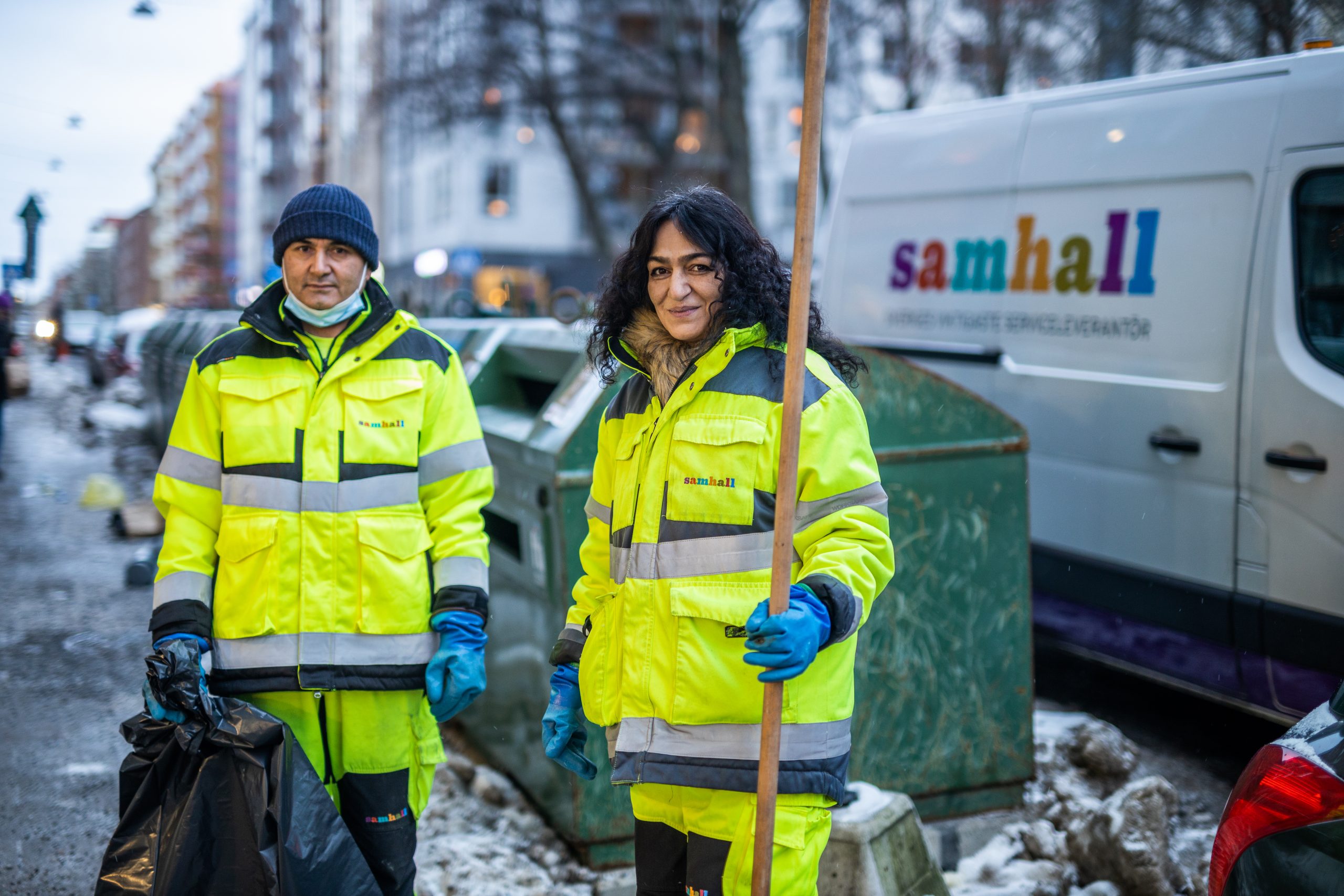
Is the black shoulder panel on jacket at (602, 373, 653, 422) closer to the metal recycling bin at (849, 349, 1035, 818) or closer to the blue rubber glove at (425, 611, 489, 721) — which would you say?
the blue rubber glove at (425, 611, 489, 721)

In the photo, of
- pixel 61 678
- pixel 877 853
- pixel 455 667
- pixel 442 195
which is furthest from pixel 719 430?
pixel 442 195

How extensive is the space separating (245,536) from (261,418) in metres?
0.25

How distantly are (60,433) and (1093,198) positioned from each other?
47.1 ft

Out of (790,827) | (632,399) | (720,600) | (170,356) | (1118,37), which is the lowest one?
(790,827)

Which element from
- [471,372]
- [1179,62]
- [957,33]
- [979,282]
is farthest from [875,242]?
[957,33]

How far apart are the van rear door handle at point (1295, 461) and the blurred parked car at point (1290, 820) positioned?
2.00 meters

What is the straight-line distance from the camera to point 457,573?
2.62 meters

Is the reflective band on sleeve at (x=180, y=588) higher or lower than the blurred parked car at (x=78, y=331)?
lower

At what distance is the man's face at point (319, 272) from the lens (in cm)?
259

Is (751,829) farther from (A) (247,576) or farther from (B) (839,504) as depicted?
(A) (247,576)

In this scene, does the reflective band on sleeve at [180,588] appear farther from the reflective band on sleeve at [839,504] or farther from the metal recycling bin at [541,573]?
the reflective band on sleeve at [839,504]

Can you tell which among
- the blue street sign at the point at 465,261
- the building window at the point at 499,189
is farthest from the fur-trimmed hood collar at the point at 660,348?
the building window at the point at 499,189

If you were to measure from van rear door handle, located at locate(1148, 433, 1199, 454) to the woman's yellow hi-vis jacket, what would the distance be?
2.70 metres

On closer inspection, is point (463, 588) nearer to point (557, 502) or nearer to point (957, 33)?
point (557, 502)
